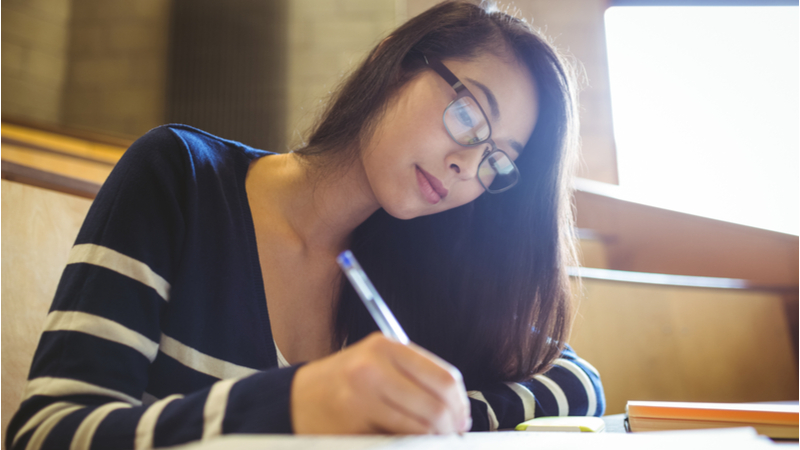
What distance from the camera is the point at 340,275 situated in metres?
0.79

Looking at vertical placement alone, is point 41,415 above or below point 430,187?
below

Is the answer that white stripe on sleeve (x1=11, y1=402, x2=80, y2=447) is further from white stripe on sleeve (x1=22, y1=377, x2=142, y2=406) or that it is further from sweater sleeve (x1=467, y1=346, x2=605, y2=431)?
sweater sleeve (x1=467, y1=346, x2=605, y2=431)

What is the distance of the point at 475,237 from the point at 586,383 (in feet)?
1.07

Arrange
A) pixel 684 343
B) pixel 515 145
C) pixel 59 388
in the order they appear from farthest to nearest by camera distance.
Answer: pixel 684 343
pixel 515 145
pixel 59 388

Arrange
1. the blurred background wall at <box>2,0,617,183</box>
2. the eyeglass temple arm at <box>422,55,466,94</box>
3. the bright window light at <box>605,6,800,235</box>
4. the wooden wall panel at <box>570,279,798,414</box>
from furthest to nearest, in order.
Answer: the blurred background wall at <box>2,0,617,183</box> < the bright window light at <box>605,6,800,235</box> < the wooden wall panel at <box>570,279,798,414</box> < the eyeglass temple arm at <box>422,55,466,94</box>

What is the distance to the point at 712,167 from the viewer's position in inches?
85.3

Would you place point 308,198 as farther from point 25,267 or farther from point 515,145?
point 25,267

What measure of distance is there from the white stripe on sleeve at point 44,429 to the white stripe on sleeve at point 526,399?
1.60 ft

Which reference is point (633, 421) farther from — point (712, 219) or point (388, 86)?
point (712, 219)

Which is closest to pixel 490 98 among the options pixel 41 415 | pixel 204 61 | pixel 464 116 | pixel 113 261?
pixel 464 116

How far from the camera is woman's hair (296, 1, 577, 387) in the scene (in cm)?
75

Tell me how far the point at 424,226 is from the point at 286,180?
30cm

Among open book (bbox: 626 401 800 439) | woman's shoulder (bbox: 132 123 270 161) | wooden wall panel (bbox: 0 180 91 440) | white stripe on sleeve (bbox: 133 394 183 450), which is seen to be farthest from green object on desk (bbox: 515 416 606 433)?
wooden wall panel (bbox: 0 180 91 440)

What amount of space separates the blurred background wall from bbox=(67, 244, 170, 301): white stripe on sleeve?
1.75 meters
